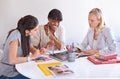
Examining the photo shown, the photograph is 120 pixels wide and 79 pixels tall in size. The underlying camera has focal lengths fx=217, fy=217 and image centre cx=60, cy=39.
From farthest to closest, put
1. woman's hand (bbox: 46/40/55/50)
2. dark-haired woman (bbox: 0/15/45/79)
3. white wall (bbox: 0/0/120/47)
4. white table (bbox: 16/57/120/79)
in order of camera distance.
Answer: white wall (bbox: 0/0/120/47), woman's hand (bbox: 46/40/55/50), dark-haired woman (bbox: 0/15/45/79), white table (bbox: 16/57/120/79)

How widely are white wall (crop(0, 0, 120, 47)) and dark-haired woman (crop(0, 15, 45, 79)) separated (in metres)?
1.08

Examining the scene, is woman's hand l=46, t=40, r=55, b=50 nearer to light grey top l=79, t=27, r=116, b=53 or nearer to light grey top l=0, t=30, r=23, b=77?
light grey top l=79, t=27, r=116, b=53

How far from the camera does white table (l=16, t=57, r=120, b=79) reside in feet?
5.83

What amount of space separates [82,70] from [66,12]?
6.14 ft

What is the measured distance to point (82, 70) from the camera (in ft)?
6.28

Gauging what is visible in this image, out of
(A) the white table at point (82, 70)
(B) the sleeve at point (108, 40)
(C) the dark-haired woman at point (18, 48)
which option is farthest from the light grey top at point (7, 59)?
(B) the sleeve at point (108, 40)

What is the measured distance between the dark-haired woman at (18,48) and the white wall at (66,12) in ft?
3.55

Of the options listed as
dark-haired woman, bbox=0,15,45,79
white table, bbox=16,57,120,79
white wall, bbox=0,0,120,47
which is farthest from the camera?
white wall, bbox=0,0,120,47

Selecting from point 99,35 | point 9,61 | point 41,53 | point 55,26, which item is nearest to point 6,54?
point 9,61

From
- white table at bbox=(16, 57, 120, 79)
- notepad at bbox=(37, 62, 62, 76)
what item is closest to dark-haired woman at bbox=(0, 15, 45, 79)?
white table at bbox=(16, 57, 120, 79)

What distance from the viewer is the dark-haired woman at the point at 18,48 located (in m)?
2.13

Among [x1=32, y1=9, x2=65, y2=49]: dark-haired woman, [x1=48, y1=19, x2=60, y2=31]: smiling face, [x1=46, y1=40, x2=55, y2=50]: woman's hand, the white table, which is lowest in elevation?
the white table

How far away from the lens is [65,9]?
362 centimetres

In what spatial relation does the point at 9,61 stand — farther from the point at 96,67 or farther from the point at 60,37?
the point at 60,37
